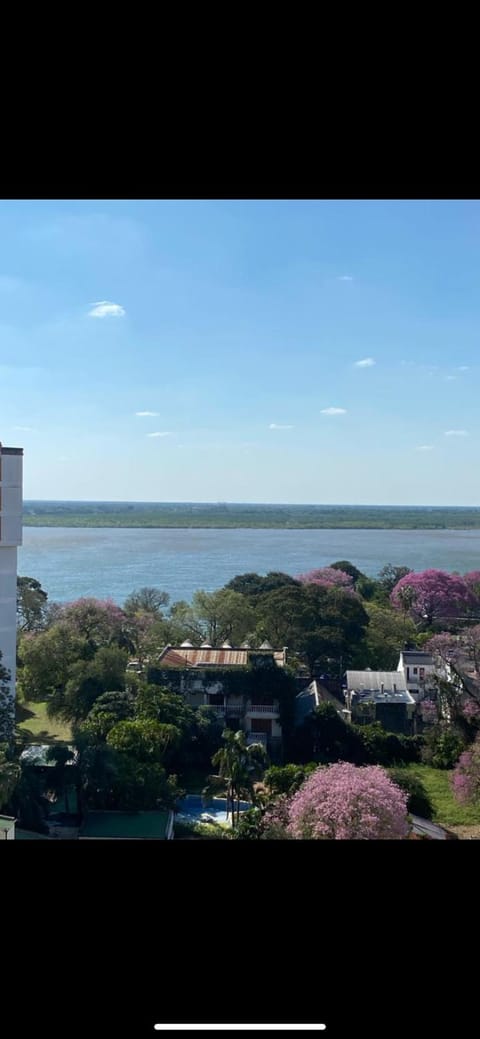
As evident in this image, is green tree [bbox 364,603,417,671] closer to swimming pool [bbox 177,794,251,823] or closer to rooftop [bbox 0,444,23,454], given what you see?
swimming pool [bbox 177,794,251,823]

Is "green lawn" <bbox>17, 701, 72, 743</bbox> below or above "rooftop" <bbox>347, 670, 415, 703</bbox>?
below

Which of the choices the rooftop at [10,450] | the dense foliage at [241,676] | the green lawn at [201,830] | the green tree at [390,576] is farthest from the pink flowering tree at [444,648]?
the rooftop at [10,450]

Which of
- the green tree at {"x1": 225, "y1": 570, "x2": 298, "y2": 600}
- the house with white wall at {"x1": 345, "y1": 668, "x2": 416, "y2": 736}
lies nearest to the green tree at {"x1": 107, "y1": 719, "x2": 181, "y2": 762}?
the green tree at {"x1": 225, "y1": 570, "x2": 298, "y2": 600}

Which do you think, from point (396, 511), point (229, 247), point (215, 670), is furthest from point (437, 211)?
→ point (215, 670)
